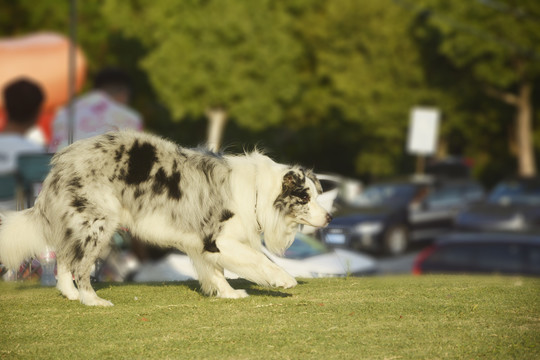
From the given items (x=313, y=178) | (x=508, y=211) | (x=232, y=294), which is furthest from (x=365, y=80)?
(x=232, y=294)

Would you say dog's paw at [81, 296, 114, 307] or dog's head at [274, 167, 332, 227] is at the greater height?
dog's head at [274, 167, 332, 227]

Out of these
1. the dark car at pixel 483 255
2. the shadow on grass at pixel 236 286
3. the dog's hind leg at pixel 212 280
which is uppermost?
the dog's hind leg at pixel 212 280

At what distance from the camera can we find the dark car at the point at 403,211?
25469 millimetres

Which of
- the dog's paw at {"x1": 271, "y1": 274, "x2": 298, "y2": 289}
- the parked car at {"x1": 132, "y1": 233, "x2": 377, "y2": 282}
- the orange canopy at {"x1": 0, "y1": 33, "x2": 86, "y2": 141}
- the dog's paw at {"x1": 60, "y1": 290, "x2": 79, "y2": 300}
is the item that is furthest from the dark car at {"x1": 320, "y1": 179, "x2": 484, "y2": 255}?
the dog's paw at {"x1": 60, "y1": 290, "x2": 79, "y2": 300}

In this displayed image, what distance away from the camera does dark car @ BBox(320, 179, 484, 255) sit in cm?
2547

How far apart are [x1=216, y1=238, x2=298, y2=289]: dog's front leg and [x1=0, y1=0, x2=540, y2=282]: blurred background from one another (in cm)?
3470

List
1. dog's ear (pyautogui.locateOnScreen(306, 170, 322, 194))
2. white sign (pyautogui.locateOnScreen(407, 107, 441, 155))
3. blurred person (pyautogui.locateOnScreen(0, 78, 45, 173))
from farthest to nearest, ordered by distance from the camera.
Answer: white sign (pyautogui.locateOnScreen(407, 107, 441, 155))
blurred person (pyautogui.locateOnScreen(0, 78, 45, 173))
dog's ear (pyautogui.locateOnScreen(306, 170, 322, 194))

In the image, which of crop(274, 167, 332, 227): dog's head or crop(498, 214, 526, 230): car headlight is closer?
crop(274, 167, 332, 227): dog's head

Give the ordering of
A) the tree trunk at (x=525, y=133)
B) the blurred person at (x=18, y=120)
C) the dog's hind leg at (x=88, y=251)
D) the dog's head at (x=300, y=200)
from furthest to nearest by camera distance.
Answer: the tree trunk at (x=525, y=133) → the blurred person at (x=18, y=120) → the dog's head at (x=300, y=200) → the dog's hind leg at (x=88, y=251)

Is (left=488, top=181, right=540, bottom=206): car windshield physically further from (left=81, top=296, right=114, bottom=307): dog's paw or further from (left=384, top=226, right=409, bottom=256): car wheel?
(left=81, top=296, right=114, bottom=307): dog's paw

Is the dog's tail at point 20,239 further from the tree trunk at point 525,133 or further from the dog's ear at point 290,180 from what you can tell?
the tree trunk at point 525,133

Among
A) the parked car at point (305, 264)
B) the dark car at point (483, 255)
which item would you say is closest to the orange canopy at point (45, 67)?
the parked car at point (305, 264)

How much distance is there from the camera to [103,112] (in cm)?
1062

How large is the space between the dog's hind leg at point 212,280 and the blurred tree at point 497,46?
33343mm
